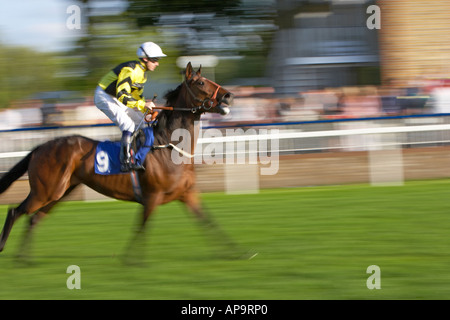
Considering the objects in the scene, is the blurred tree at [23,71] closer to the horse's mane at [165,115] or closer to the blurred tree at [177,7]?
the blurred tree at [177,7]

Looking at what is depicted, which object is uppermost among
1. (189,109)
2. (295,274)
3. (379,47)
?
(379,47)

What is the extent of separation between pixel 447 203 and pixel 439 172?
104 inches

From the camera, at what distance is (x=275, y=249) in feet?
21.6

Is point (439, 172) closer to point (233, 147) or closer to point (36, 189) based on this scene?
point (233, 147)

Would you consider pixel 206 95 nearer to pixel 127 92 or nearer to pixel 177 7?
pixel 127 92

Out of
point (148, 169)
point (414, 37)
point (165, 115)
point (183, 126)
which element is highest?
point (414, 37)

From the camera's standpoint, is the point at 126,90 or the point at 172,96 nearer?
the point at 126,90

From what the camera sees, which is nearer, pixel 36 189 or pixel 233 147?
pixel 36 189

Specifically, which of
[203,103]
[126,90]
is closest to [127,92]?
[126,90]

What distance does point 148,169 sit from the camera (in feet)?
20.5

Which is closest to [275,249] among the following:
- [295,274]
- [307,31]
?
[295,274]

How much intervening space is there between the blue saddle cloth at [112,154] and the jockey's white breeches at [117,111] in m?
0.17

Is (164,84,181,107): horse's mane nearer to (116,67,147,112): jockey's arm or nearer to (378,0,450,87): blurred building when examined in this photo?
(116,67,147,112): jockey's arm

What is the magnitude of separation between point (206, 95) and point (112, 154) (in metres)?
1.00
